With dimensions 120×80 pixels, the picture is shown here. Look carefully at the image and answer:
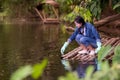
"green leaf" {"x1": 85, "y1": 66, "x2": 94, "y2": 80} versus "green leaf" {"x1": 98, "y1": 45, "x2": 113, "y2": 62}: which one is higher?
"green leaf" {"x1": 85, "y1": 66, "x2": 94, "y2": 80}

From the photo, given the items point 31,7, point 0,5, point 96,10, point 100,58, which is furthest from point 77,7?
point 0,5

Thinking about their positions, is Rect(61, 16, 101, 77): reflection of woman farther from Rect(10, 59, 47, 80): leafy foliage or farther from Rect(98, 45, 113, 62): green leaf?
Answer: Rect(10, 59, 47, 80): leafy foliage

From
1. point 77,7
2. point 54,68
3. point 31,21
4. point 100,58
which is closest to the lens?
point 100,58

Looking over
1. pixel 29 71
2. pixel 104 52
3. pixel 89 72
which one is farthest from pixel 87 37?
pixel 29 71

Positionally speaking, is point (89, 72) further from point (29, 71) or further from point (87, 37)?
point (87, 37)

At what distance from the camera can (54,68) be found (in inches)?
352

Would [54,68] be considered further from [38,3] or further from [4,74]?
[38,3]

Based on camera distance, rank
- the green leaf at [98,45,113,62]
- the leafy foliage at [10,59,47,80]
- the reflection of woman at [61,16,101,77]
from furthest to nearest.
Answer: the reflection of woman at [61,16,101,77]
the green leaf at [98,45,113,62]
the leafy foliage at [10,59,47,80]

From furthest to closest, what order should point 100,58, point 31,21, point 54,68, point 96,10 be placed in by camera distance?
point 31,21, point 96,10, point 54,68, point 100,58

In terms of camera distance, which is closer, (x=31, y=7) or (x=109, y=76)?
(x=109, y=76)

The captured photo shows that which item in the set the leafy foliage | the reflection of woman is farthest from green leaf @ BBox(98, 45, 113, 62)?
the reflection of woman

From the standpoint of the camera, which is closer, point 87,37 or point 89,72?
point 89,72

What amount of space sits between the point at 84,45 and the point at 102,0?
233cm

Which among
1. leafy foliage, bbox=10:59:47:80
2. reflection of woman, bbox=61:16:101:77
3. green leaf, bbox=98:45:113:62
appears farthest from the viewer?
reflection of woman, bbox=61:16:101:77
